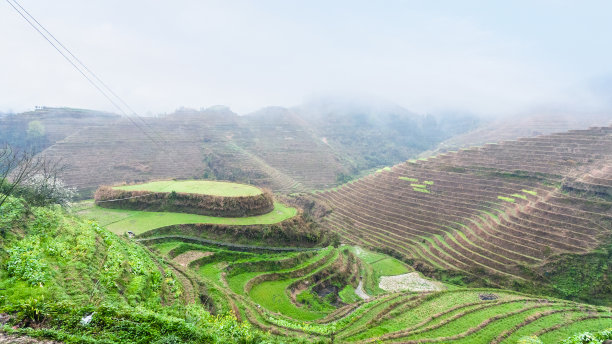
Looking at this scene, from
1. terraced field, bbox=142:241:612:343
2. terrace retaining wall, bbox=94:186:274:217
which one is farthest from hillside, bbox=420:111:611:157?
terrace retaining wall, bbox=94:186:274:217

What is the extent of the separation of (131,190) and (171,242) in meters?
9.05

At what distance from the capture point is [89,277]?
374 inches

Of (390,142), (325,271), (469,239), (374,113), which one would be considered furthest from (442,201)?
(374,113)

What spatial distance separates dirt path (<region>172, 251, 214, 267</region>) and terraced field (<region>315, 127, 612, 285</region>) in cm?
2038

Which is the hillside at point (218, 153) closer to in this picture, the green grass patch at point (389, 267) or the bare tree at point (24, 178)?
the bare tree at point (24, 178)

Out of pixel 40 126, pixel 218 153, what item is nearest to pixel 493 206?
pixel 218 153

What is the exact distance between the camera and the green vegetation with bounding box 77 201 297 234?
22.4 metres

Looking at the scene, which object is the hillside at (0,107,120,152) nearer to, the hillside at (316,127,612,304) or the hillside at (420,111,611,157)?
the hillside at (316,127,612,304)

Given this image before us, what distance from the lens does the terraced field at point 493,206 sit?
25.0 m

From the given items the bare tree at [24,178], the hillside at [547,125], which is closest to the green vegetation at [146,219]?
the bare tree at [24,178]

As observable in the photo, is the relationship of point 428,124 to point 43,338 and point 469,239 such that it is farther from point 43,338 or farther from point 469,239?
point 43,338

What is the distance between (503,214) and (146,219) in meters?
36.3

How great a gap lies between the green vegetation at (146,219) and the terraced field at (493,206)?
618 inches

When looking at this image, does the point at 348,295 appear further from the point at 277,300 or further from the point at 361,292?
the point at 277,300
